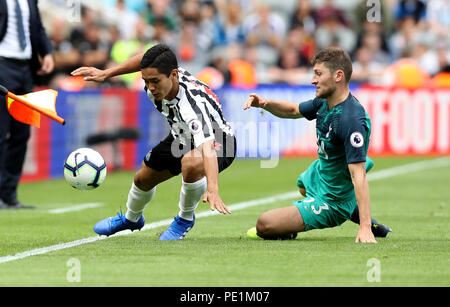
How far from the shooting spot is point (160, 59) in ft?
25.3

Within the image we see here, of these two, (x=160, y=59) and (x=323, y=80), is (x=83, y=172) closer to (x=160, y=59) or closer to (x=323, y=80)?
(x=160, y=59)

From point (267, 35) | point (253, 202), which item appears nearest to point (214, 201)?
point (253, 202)

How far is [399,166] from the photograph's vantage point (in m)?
17.2

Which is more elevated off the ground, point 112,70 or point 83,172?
point 112,70

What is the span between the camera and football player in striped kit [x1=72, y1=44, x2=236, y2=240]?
304 inches

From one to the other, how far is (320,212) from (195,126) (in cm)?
121

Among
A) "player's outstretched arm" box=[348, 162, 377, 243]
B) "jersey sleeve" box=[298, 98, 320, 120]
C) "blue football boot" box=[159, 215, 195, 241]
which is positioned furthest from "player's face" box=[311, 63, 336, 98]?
"blue football boot" box=[159, 215, 195, 241]

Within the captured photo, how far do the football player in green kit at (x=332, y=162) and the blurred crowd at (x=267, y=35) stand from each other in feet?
36.2

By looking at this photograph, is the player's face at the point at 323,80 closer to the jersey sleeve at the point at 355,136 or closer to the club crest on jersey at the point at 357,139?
the jersey sleeve at the point at 355,136

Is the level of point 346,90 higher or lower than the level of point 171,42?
higher

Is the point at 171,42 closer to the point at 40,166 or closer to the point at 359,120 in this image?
the point at 40,166

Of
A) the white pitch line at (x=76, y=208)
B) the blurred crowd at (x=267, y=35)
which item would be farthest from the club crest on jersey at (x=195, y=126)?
the blurred crowd at (x=267, y=35)
